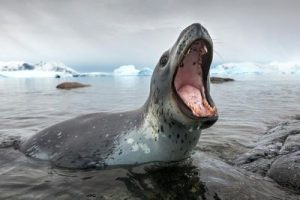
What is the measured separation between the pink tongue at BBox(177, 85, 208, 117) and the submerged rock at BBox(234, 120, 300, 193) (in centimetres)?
129

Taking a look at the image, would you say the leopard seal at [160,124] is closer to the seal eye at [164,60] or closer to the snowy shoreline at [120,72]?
the seal eye at [164,60]

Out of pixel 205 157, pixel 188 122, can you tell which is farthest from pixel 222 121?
pixel 188 122

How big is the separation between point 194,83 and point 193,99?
197 mm

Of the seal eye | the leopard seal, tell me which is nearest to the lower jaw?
the leopard seal

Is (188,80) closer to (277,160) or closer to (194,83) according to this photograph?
(194,83)

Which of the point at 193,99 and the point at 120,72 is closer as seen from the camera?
the point at 193,99

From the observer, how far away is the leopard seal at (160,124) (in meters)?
3.54

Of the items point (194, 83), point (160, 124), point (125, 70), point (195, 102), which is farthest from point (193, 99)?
point (125, 70)

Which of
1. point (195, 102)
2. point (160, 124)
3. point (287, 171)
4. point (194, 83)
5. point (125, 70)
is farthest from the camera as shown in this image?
point (125, 70)

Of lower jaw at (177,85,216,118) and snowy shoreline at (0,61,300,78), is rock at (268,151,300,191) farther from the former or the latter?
snowy shoreline at (0,61,300,78)

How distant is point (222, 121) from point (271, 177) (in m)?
5.41

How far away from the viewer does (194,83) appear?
149 inches

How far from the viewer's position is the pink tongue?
353 centimetres

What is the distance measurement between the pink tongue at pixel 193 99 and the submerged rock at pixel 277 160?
129 centimetres
